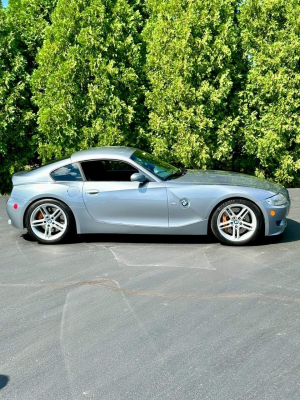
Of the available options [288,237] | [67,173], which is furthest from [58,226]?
[288,237]

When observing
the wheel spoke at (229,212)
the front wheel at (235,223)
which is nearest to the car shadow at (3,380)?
the front wheel at (235,223)

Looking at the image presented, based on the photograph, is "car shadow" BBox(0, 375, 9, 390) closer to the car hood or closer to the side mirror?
the side mirror

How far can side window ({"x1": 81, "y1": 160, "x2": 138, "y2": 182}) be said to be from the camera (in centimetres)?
738

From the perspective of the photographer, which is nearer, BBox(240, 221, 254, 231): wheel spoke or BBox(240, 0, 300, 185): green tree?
BBox(240, 221, 254, 231): wheel spoke

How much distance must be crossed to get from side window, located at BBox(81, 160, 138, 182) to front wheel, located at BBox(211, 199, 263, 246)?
1.41 meters

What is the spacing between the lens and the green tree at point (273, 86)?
11.3 meters

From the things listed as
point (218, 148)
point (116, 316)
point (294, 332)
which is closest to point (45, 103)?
point (218, 148)

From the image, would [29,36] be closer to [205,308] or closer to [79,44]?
[79,44]

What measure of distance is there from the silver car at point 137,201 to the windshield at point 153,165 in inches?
0.8

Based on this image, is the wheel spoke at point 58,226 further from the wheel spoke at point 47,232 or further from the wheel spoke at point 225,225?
the wheel spoke at point 225,225

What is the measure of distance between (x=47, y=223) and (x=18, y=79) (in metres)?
5.72

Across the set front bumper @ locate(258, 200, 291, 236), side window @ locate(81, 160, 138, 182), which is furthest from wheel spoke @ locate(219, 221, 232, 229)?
side window @ locate(81, 160, 138, 182)

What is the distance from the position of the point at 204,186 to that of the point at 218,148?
474cm

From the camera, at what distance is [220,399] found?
345 cm
